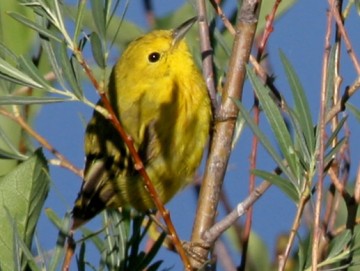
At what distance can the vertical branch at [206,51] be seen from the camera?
2074mm

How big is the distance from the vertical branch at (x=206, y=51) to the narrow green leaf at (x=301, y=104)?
52 centimetres

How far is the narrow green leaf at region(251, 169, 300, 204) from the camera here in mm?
1546

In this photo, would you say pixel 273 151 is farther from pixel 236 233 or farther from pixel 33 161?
pixel 236 233

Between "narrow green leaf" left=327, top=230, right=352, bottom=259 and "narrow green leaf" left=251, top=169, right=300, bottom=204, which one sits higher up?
"narrow green leaf" left=251, top=169, right=300, bottom=204

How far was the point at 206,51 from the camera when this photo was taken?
2.21 meters

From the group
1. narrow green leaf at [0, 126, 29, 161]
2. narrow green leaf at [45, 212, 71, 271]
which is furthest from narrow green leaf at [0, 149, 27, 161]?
narrow green leaf at [45, 212, 71, 271]

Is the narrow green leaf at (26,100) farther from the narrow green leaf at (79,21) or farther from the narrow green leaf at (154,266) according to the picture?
the narrow green leaf at (154,266)

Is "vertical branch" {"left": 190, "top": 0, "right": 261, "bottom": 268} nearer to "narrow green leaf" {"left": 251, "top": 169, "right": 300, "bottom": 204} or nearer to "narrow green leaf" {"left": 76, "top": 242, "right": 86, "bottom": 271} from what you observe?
"narrow green leaf" {"left": 76, "top": 242, "right": 86, "bottom": 271}

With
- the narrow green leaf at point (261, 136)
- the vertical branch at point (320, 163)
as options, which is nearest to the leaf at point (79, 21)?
the narrow green leaf at point (261, 136)

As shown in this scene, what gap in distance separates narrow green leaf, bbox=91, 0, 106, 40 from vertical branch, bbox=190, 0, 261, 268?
0.36 meters

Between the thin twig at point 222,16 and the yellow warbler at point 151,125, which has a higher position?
the yellow warbler at point 151,125

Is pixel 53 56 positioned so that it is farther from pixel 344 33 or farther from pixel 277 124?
pixel 344 33

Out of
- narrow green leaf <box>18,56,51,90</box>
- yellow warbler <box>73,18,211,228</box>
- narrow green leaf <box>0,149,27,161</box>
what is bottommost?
narrow green leaf <box>18,56,51,90</box>

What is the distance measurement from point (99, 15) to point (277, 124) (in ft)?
1.19
